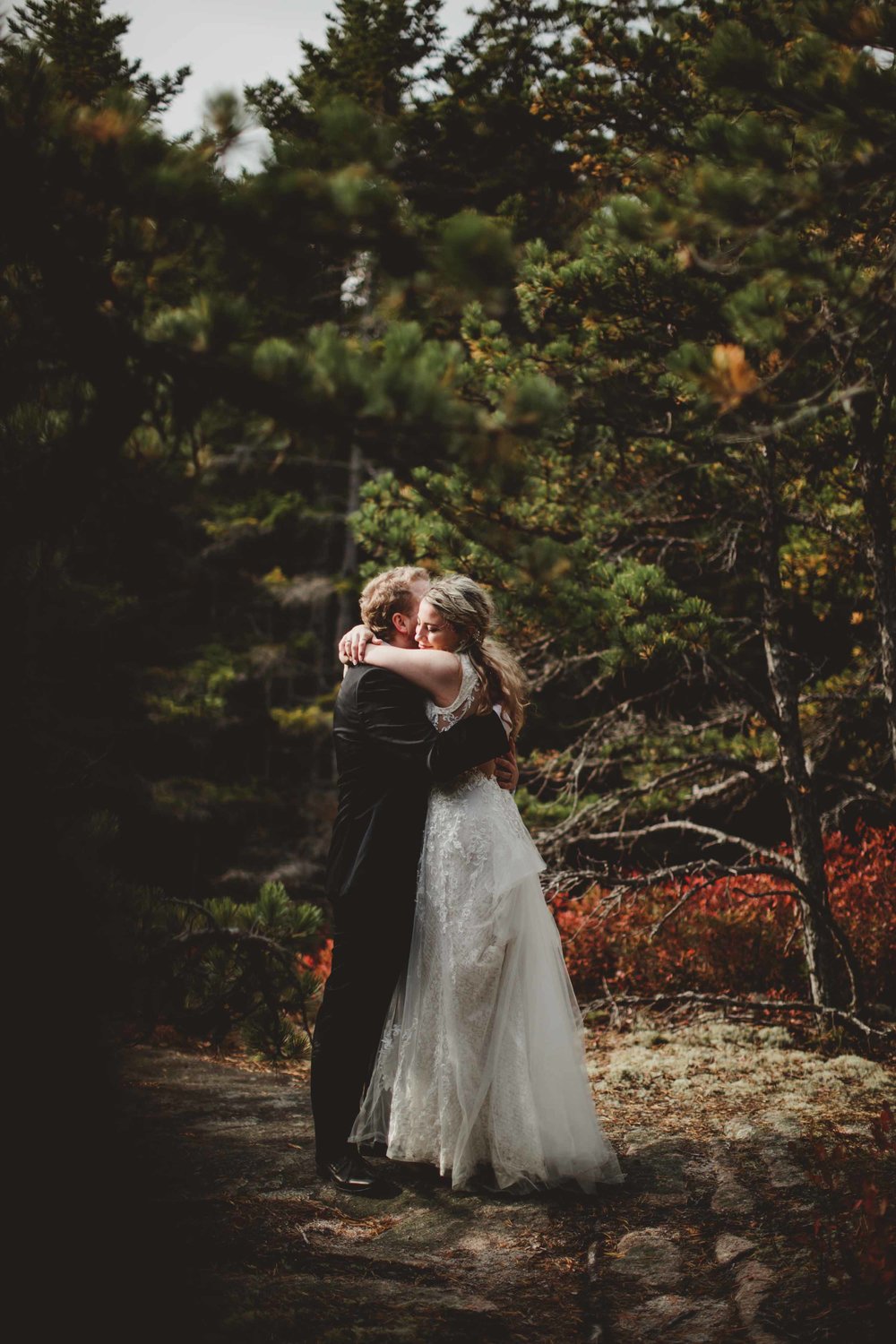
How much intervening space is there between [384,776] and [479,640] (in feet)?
2.00

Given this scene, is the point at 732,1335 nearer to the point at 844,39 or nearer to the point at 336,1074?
the point at 336,1074

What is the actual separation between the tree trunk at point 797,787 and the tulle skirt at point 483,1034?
8.10 feet

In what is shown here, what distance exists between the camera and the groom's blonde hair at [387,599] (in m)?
3.39

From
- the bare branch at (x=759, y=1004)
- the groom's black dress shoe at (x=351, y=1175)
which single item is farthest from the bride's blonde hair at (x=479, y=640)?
the bare branch at (x=759, y=1004)

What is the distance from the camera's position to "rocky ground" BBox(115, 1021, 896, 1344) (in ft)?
6.78

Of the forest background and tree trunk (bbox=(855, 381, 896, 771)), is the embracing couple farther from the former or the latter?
tree trunk (bbox=(855, 381, 896, 771))

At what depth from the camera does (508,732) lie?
11.0ft

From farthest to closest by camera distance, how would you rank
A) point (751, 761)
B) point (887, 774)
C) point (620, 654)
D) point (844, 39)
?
point (887, 774), point (751, 761), point (620, 654), point (844, 39)

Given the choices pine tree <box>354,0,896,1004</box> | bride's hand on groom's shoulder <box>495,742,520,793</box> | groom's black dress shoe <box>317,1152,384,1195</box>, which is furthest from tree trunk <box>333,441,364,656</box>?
groom's black dress shoe <box>317,1152,384,1195</box>

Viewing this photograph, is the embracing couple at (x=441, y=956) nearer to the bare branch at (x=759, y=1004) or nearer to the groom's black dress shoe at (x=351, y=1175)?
the groom's black dress shoe at (x=351, y=1175)

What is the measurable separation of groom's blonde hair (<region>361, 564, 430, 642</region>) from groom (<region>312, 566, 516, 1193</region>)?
0.23 metres

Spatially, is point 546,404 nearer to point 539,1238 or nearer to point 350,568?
point 539,1238

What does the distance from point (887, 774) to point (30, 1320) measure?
21.5 feet

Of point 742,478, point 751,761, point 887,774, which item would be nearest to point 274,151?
point 742,478
